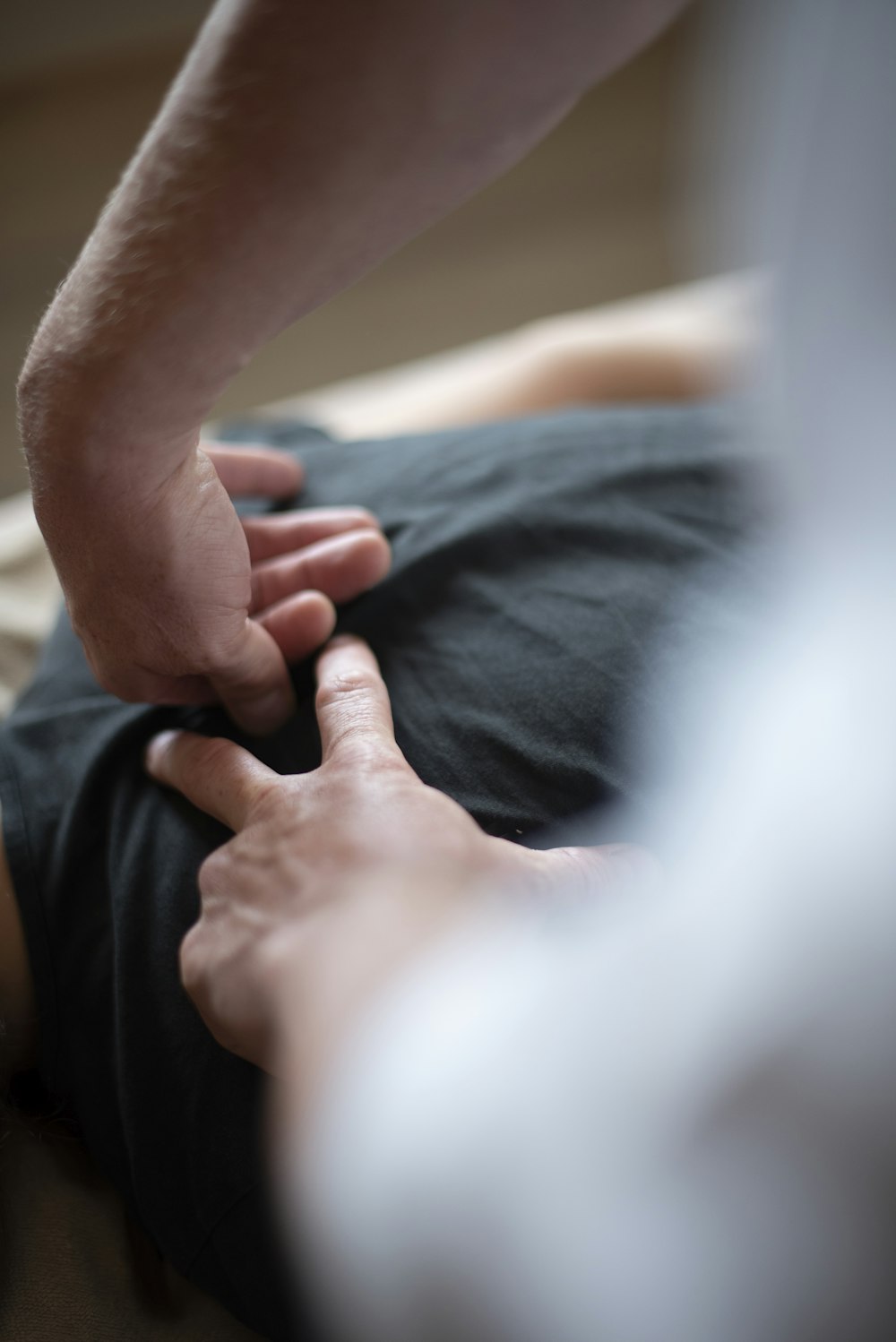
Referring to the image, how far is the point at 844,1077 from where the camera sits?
456mm

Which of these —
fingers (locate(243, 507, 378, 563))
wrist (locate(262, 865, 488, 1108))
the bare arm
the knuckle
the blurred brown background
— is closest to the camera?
the bare arm

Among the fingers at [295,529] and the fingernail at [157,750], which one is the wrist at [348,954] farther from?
the fingers at [295,529]

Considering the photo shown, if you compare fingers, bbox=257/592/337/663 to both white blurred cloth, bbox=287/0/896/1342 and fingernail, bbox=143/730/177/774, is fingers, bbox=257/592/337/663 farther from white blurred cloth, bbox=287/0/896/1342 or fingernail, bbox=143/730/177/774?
white blurred cloth, bbox=287/0/896/1342

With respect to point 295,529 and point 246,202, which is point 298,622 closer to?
point 295,529

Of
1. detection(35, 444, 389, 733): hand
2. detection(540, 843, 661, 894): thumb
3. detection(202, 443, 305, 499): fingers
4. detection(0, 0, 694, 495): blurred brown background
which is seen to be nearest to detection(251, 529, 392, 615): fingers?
detection(35, 444, 389, 733): hand

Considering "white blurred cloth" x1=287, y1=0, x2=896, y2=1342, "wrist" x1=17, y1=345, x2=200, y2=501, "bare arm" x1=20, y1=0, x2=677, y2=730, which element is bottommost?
"white blurred cloth" x1=287, y1=0, x2=896, y2=1342

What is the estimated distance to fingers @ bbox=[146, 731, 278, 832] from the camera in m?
0.57

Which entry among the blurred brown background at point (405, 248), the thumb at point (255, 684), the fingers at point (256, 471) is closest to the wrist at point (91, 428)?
the thumb at point (255, 684)

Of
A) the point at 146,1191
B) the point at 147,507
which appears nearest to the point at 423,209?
the point at 147,507

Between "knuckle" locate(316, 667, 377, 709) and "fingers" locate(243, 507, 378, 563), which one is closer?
"knuckle" locate(316, 667, 377, 709)

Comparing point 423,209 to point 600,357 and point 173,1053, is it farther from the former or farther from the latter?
point 600,357

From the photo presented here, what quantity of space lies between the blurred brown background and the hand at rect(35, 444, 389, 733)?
1226mm

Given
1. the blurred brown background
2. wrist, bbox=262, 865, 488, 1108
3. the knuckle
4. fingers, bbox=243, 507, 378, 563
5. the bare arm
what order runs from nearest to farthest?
the bare arm → wrist, bbox=262, 865, 488, 1108 → the knuckle → fingers, bbox=243, 507, 378, 563 → the blurred brown background

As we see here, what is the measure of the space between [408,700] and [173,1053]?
0.26 meters
